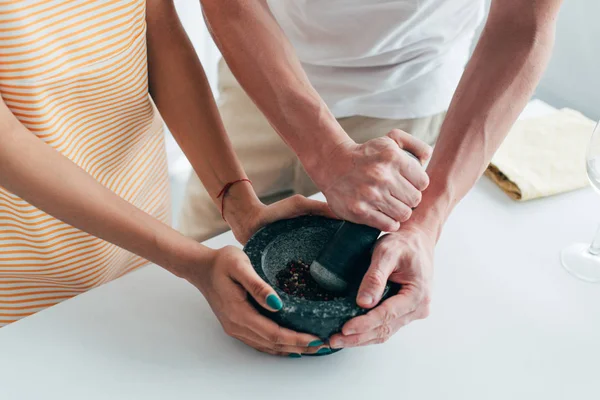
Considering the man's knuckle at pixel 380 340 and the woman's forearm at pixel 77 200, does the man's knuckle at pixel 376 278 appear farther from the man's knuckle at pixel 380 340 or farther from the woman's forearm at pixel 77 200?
the woman's forearm at pixel 77 200

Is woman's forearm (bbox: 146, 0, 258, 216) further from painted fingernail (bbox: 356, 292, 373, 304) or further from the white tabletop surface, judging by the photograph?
painted fingernail (bbox: 356, 292, 373, 304)

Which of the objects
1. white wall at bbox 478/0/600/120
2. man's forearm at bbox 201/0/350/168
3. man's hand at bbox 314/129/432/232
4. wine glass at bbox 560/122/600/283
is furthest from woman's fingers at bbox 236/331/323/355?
white wall at bbox 478/0/600/120

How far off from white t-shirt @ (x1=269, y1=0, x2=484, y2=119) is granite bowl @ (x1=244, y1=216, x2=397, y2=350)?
40 centimetres

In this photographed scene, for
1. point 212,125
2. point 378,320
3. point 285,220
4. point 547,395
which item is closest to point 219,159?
point 212,125

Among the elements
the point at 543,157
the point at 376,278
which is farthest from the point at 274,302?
the point at 543,157

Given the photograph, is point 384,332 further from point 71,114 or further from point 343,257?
point 71,114

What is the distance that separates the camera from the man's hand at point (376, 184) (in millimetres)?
1004

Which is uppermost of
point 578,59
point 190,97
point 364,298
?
point 190,97

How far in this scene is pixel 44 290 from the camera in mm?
1158

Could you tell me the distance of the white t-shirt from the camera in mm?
1265

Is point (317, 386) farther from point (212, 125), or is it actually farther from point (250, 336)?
point (212, 125)

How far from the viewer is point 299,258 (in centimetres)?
104

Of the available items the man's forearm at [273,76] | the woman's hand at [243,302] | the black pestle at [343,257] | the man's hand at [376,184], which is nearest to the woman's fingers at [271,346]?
the woman's hand at [243,302]

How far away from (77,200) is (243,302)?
11.0 inches
